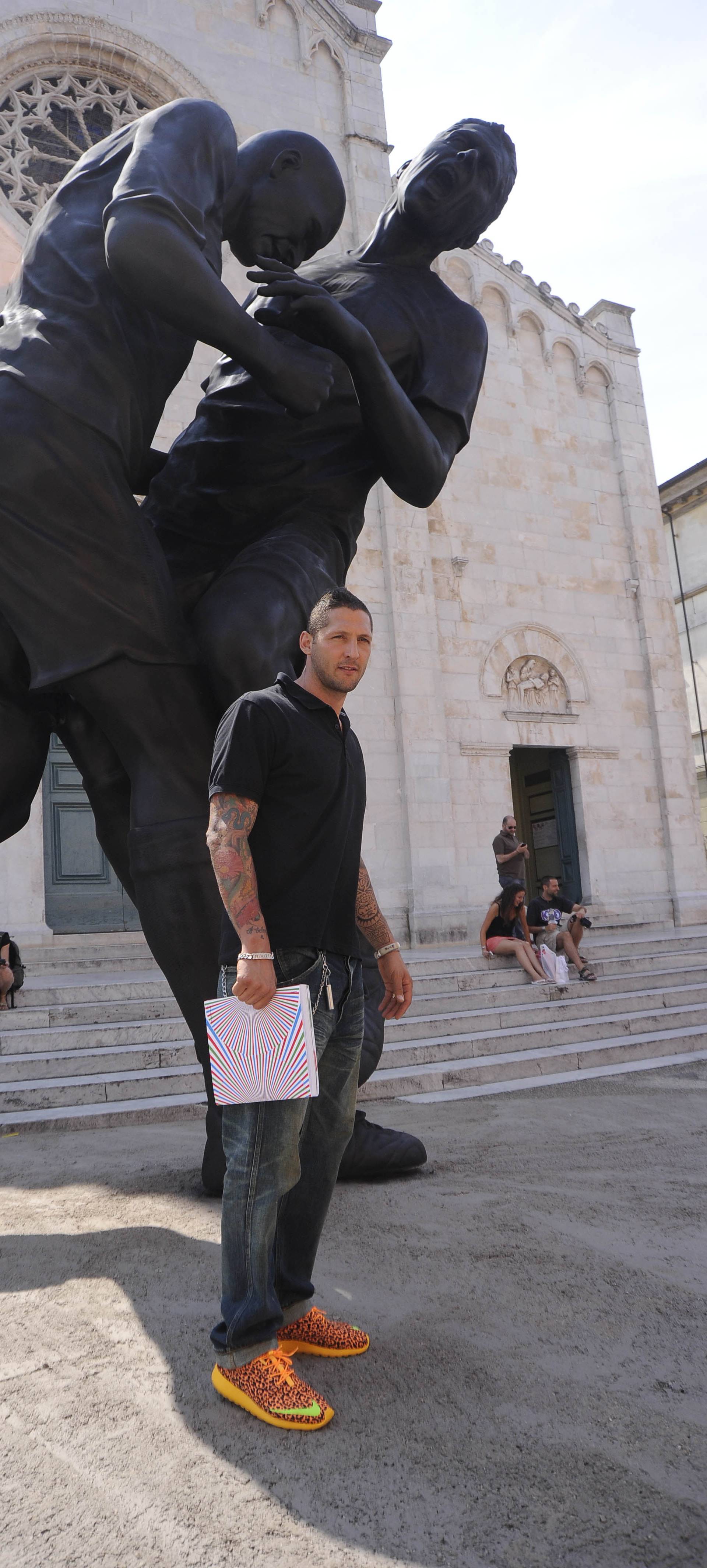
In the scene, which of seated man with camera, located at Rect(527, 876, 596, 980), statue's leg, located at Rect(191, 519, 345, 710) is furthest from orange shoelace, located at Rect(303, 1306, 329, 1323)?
seated man with camera, located at Rect(527, 876, 596, 980)

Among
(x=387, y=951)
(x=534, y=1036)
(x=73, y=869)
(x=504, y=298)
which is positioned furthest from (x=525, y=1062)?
(x=504, y=298)

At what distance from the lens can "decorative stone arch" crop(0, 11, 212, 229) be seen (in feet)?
40.9

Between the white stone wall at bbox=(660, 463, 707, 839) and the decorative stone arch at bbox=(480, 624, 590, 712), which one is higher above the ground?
the white stone wall at bbox=(660, 463, 707, 839)

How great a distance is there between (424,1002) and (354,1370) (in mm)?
6265

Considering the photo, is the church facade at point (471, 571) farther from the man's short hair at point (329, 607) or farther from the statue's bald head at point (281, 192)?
the man's short hair at point (329, 607)

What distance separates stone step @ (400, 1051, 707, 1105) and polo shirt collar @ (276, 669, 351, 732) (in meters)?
3.16

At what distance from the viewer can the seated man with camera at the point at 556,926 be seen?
9.17 m

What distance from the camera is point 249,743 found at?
165cm

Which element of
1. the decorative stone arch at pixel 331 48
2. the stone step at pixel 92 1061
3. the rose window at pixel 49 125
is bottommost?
the stone step at pixel 92 1061

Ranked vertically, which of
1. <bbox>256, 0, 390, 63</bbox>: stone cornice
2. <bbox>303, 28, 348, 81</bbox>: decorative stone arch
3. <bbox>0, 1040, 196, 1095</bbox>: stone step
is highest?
<bbox>256, 0, 390, 63</bbox>: stone cornice

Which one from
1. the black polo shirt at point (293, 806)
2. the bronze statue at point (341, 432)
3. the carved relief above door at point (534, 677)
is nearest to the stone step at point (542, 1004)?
the bronze statue at point (341, 432)

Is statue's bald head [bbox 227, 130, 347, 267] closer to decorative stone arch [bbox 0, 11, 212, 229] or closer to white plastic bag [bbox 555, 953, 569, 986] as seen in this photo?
white plastic bag [bbox 555, 953, 569, 986]

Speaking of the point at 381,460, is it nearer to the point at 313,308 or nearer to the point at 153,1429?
the point at 313,308

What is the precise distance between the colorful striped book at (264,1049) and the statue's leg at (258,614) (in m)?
0.68
